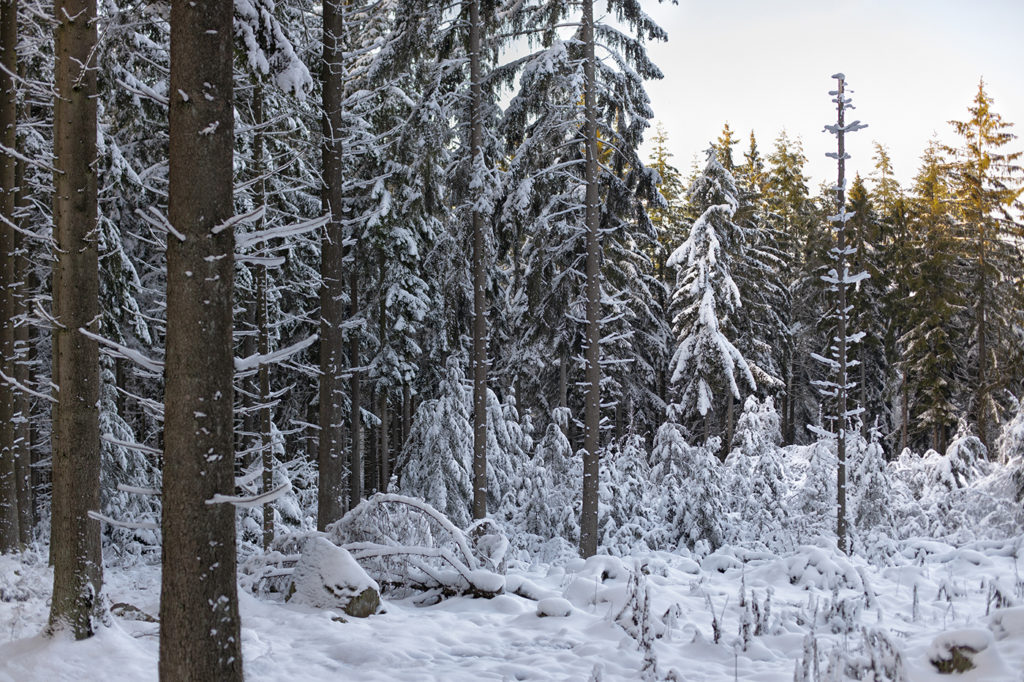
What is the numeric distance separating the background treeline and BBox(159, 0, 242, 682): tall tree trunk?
0.20 m

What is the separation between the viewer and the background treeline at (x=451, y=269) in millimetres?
11117

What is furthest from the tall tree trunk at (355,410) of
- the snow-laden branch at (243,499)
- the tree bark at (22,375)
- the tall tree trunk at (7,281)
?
the snow-laden branch at (243,499)

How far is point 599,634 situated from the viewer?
21.9 feet

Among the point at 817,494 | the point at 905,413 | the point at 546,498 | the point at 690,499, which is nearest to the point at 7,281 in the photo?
the point at 546,498

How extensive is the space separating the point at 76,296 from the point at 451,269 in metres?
10.2

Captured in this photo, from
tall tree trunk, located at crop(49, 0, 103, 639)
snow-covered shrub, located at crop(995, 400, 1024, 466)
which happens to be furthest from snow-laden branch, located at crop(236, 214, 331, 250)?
snow-covered shrub, located at crop(995, 400, 1024, 466)

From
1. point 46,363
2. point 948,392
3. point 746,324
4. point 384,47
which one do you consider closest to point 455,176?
point 384,47

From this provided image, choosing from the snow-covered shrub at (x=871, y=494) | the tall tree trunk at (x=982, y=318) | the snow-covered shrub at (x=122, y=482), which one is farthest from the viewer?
the tall tree trunk at (x=982, y=318)

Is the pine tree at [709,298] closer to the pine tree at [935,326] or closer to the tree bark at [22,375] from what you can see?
the pine tree at [935,326]

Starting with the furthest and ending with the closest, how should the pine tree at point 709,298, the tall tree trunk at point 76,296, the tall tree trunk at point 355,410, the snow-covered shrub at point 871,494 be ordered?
the pine tree at point 709,298 < the tall tree trunk at point 355,410 < the snow-covered shrub at point 871,494 < the tall tree trunk at point 76,296

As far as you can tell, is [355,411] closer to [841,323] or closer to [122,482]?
[122,482]

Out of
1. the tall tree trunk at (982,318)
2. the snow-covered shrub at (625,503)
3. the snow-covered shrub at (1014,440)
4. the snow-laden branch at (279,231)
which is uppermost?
the tall tree trunk at (982,318)

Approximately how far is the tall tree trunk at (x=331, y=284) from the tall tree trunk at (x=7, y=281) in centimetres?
420

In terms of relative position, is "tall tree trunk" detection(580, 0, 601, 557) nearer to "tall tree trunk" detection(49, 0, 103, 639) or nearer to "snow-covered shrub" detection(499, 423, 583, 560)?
"snow-covered shrub" detection(499, 423, 583, 560)
